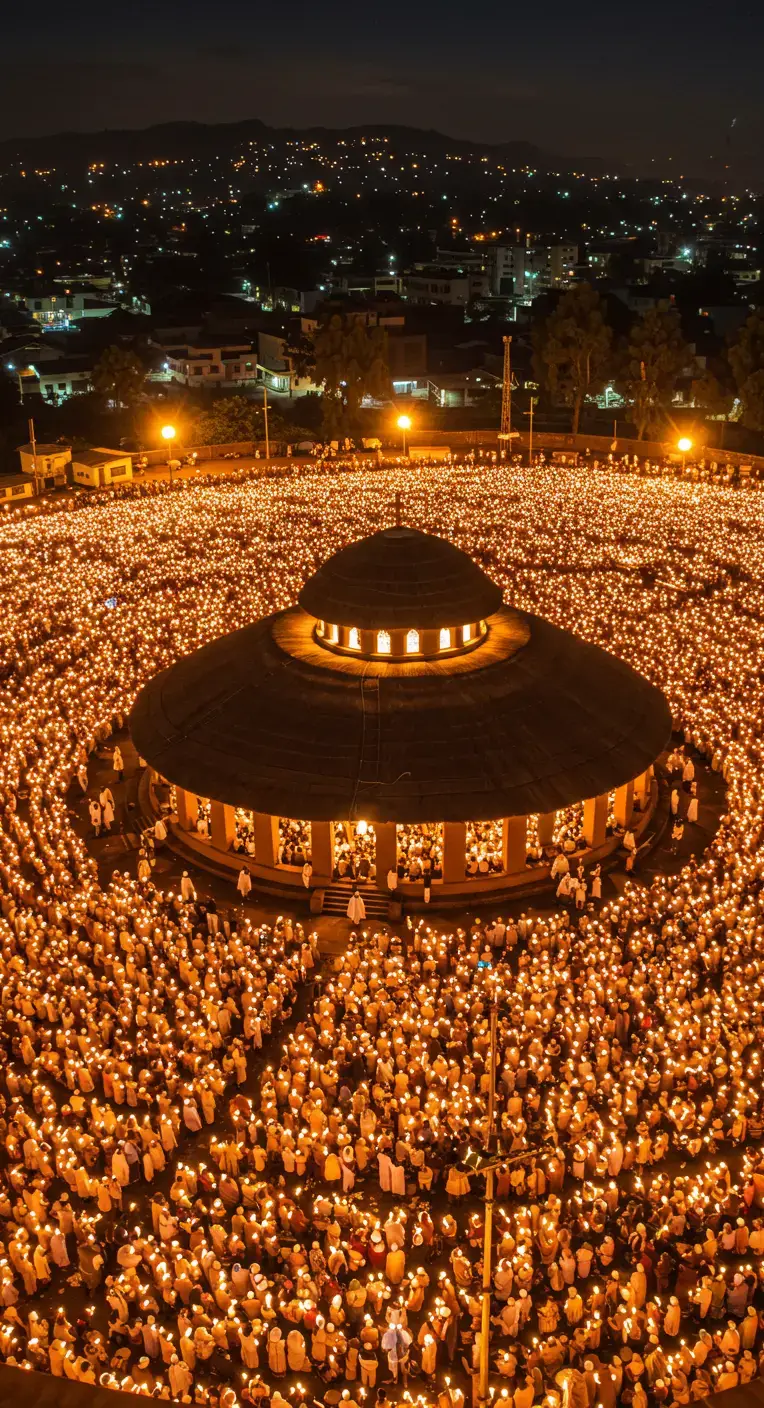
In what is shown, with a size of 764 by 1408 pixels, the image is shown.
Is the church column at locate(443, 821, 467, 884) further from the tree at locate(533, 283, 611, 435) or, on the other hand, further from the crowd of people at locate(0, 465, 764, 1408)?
the tree at locate(533, 283, 611, 435)

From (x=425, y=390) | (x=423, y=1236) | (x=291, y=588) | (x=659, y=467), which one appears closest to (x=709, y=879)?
(x=423, y=1236)

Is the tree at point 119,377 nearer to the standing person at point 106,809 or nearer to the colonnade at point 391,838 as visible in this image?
the standing person at point 106,809

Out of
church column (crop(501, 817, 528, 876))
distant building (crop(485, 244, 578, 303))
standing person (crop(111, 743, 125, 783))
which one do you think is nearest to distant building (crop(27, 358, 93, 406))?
distant building (crop(485, 244, 578, 303))

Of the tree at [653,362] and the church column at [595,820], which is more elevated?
the tree at [653,362]

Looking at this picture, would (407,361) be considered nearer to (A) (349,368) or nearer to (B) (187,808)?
(A) (349,368)

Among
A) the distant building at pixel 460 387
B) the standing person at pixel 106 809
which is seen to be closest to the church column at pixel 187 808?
the standing person at pixel 106 809

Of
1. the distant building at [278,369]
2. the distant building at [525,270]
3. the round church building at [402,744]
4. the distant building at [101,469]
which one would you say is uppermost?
the distant building at [525,270]
